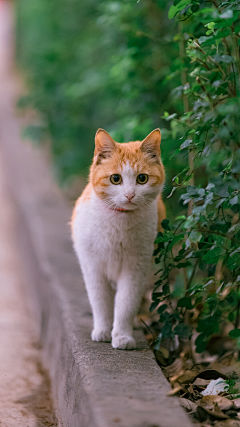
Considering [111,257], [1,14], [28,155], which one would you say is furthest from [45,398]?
[1,14]

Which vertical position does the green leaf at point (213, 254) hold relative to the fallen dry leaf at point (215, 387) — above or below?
above

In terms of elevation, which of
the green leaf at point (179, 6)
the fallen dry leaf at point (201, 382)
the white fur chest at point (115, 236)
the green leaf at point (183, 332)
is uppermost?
the green leaf at point (179, 6)

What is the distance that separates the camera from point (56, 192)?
484 centimetres

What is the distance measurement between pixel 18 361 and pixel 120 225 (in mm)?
1010

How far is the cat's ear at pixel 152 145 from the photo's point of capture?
1.86m

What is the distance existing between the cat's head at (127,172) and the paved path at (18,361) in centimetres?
96

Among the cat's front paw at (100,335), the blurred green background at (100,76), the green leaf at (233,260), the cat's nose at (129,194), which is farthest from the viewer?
the blurred green background at (100,76)

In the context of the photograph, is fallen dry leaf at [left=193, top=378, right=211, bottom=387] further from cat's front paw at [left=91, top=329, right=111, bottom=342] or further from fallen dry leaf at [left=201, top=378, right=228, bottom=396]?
cat's front paw at [left=91, top=329, right=111, bottom=342]

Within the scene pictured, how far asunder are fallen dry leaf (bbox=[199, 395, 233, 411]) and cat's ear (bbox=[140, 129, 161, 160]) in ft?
3.23

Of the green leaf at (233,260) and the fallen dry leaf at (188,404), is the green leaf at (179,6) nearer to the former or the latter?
the green leaf at (233,260)

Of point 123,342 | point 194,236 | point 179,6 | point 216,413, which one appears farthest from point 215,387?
point 179,6

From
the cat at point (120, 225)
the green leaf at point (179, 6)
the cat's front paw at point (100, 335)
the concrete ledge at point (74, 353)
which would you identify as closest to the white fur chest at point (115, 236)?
the cat at point (120, 225)

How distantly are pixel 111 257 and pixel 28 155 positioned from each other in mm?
→ 4710

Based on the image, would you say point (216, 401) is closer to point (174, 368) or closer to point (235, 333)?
point (235, 333)
